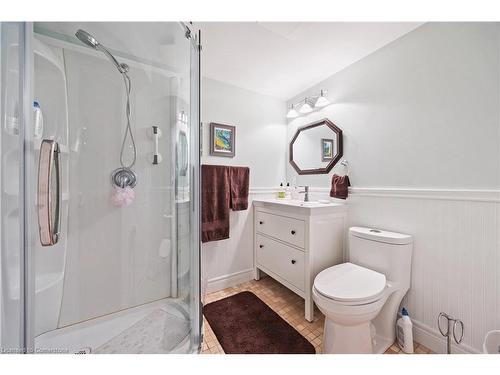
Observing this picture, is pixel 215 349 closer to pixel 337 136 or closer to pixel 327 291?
pixel 327 291

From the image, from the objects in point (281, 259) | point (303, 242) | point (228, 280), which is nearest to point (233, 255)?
point (228, 280)

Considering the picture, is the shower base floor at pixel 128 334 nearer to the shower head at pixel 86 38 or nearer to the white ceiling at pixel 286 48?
the shower head at pixel 86 38

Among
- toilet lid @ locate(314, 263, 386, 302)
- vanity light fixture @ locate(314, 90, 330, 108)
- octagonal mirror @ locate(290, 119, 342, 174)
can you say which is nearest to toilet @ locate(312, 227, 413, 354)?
toilet lid @ locate(314, 263, 386, 302)

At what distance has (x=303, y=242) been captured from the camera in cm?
142

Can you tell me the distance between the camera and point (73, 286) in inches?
44.6

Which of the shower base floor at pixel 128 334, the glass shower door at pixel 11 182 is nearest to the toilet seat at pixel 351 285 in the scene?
the shower base floor at pixel 128 334

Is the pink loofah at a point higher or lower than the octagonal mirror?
lower

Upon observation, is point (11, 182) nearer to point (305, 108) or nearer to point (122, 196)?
point (122, 196)

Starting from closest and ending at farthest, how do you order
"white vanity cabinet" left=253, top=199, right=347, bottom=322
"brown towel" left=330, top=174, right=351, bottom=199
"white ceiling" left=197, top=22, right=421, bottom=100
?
"white ceiling" left=197, top=22, right=421, bottom=100 < "white vanity cabinet" left=253, top=199, right=347, bottom=322 < "brown towel" left=330, top=174, right=351, bottom=199

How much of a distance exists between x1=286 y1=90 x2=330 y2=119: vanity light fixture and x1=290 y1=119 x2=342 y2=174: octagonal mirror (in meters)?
0.15

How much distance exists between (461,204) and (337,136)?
0.94 meters

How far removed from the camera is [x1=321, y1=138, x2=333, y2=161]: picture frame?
1753mm

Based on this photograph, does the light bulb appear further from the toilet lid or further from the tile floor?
the tile floor

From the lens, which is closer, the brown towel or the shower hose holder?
the shower hose holder
